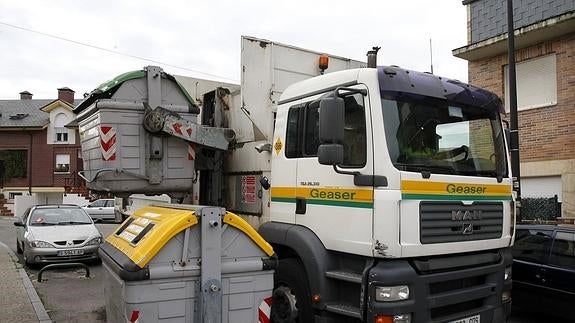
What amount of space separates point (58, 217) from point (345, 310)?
395 inches

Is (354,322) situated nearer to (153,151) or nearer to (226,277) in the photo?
(226,277)

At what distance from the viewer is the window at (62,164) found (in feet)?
143

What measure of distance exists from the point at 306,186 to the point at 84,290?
557cm

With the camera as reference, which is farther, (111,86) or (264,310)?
(111,86)

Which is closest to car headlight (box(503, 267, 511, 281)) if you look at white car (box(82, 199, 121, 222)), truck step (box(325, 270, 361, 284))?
truck step (box(325, 270, 361, 284))

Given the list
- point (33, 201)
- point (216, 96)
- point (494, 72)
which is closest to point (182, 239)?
point (216, 96)

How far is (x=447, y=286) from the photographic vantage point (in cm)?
443

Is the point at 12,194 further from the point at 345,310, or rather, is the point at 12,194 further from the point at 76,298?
the point at 345,310

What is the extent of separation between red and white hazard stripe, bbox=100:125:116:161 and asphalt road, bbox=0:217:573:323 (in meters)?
2.47

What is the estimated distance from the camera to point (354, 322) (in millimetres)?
4324

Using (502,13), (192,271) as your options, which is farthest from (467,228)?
(502,13)

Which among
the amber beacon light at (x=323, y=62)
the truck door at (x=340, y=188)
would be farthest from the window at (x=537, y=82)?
the truck door at (x=340, y=188)

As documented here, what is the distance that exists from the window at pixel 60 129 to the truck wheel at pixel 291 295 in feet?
141

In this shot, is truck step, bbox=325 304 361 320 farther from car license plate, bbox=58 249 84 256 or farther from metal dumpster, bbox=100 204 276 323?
car license plate, bbox=58 249 84 256
